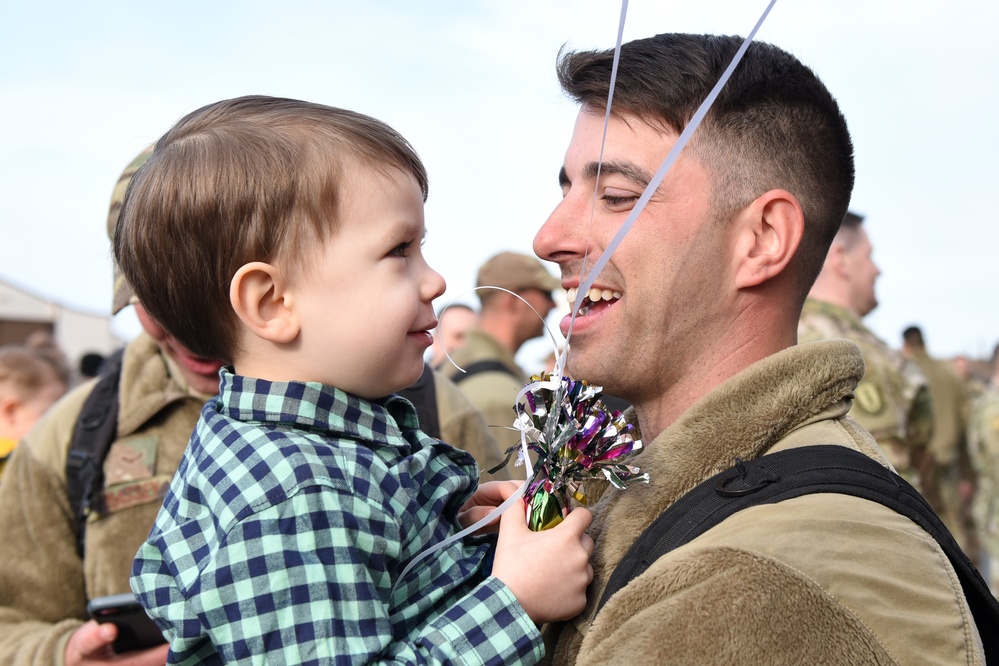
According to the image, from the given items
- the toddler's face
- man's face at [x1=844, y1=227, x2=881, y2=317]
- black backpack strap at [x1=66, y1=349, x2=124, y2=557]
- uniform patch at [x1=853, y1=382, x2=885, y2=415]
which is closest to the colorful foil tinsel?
the toddler's face

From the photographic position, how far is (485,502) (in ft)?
7.27

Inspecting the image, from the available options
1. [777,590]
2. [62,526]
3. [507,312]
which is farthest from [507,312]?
[777,590]

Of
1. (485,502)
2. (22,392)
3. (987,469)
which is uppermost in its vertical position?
(485,502)

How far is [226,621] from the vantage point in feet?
5.44

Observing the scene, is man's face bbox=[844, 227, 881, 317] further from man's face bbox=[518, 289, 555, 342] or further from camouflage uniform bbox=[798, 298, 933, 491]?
man's face bbox=[518, 289, 555, 342]

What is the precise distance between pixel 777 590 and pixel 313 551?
0.76 metres

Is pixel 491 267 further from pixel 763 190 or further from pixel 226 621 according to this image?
pixel 226 621

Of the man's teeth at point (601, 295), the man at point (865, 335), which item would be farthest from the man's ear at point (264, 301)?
the man at point (865, 335)

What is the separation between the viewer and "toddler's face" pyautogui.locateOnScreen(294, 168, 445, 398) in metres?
1.90

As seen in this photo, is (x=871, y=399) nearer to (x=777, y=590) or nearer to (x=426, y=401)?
(x=426, y=401)

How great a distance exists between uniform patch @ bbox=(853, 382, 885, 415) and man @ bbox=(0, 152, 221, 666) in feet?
12.6

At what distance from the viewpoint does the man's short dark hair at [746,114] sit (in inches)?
92.7

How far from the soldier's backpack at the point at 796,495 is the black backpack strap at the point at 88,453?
2.12 meters

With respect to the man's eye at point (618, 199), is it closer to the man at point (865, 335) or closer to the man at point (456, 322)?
the man at point (865, 335)
